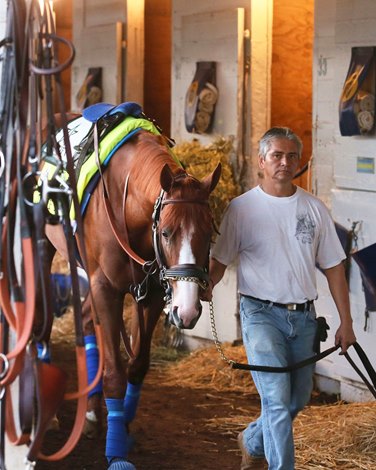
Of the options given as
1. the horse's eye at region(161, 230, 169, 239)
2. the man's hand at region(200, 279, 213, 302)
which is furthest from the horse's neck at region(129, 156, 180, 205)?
the man's hand at region(200, 279, 213, 302)

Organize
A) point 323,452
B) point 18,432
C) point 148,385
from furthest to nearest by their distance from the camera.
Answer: point 148,385, point 323,452, point 18,432

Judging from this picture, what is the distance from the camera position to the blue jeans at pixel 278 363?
402cm

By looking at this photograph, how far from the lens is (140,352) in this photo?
16.8ft

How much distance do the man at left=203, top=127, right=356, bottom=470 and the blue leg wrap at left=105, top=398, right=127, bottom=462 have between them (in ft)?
2.14

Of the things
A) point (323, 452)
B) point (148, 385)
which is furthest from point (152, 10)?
point (323, 452)

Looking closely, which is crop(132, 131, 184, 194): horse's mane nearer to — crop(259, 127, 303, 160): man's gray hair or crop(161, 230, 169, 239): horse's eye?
crop(161, 230, 169, 239): horse's eye

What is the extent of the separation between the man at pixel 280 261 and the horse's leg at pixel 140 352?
862 mm

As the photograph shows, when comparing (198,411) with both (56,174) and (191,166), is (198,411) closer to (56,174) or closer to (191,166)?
(191,166)

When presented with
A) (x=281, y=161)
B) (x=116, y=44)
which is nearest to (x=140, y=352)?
(x=281, y=161)

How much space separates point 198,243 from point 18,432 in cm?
133

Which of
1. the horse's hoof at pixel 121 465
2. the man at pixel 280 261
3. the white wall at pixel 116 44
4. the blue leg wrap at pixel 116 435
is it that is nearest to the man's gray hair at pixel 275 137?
the man at pixel 280 261

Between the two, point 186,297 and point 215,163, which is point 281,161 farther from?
point 215,163

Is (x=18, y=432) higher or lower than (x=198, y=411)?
higher

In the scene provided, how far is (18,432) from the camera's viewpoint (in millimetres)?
3137
